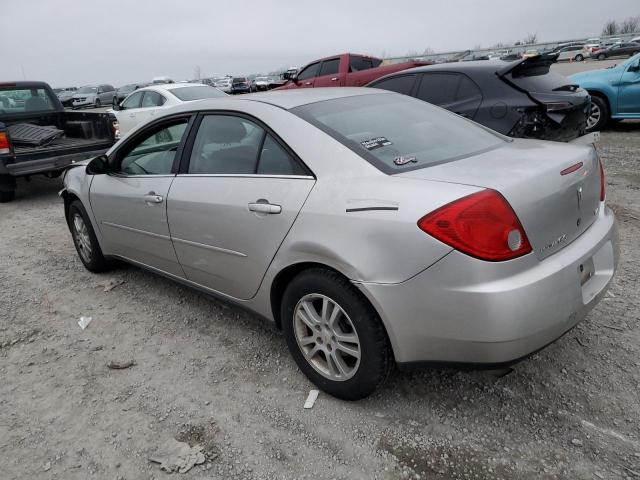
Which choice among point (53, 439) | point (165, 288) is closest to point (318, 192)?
point (53, 439)

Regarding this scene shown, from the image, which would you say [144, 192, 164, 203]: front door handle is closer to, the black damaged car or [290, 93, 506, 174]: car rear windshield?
[290, 93, 506, 174]: car rear windshield

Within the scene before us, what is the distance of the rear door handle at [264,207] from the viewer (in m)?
2.51

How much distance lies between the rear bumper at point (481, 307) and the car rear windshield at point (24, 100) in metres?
8.63

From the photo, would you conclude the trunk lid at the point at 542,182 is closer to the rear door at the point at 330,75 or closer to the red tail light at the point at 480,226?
the red tail light at the point at 480,226

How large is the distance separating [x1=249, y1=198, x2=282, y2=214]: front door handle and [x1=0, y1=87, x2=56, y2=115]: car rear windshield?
7.73m

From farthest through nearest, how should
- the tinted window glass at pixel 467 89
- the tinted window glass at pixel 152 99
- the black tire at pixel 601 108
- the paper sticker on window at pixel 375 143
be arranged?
the tinted window glass at pixel 152 99 < the black tire at pixel 601 108 < the tinted window glass at pixel 467 89 < the paper sticker on window at pixel 375 143

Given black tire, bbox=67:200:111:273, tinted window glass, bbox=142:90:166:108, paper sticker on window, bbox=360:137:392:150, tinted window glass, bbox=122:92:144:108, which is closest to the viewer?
paper sticker on window, bbox=360:137:392:150

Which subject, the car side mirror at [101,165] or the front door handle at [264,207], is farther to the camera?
the car side mirror at [101,165]

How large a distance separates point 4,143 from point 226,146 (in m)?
5.66

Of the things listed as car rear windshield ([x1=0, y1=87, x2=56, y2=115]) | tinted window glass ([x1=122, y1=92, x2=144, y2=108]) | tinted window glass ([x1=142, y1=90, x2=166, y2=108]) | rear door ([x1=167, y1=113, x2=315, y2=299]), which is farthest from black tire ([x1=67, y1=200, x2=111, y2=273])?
tinted window glass ([x1=122, y1=92, x2=144, y2=108])

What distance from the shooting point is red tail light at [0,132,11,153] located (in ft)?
22.9

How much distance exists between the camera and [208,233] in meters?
2.91

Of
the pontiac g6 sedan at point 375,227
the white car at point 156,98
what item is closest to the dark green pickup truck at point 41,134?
the white car at point 156,98

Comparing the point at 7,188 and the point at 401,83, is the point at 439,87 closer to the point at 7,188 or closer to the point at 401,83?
the point at 401,83
